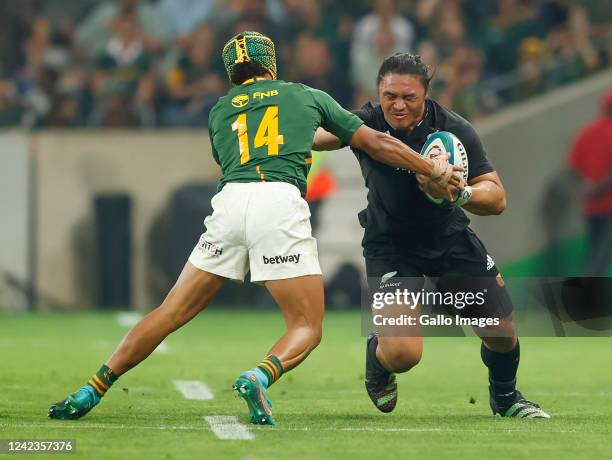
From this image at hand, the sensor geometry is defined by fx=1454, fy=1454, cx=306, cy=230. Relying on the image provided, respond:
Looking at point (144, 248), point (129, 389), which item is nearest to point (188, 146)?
point (144, 248)

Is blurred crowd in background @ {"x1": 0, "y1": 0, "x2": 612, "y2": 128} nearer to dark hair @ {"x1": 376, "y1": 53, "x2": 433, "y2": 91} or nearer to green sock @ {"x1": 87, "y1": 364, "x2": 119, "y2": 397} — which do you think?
dark hair @ {"x1": 376, "y1": 53, "x2": 433, "y2": 91}

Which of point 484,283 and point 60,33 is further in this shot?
point 60,33

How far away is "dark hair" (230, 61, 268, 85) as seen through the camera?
316 inches

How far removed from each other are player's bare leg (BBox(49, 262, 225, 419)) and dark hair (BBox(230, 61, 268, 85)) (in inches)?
43.2

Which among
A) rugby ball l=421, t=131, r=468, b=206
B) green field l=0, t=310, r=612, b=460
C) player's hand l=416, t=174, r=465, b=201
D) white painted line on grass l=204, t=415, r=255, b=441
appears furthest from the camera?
rugby ball l=421, t=131, r=468, b=206

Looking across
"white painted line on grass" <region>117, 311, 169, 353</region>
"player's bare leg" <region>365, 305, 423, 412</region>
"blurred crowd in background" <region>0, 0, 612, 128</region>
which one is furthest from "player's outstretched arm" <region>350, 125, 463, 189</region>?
"blurred crowd in background" <region>0, 0, 612, 128</region>

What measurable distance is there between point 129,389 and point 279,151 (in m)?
2.86

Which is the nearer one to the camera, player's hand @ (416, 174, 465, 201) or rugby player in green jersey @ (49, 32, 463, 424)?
rugby player in green jersey @ (49, 32, 463, 424)

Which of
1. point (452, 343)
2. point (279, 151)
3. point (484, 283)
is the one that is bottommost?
point (452, 343)

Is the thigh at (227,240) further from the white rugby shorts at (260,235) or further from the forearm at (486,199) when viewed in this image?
the forearm at (486,199)

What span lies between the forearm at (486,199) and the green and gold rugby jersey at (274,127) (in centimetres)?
87

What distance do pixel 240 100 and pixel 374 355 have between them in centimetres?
188

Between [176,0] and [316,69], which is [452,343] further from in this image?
[176,0]

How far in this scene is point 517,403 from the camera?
8.66 m
